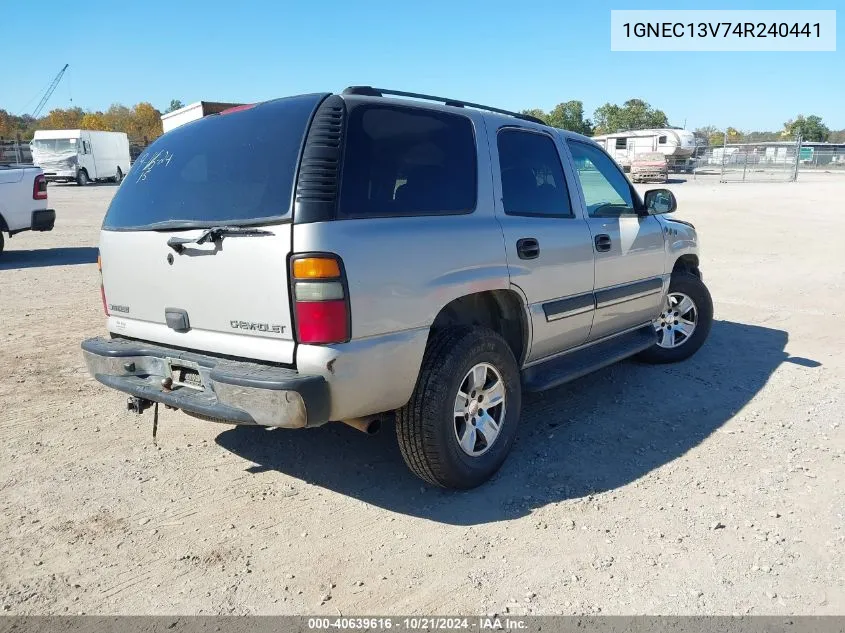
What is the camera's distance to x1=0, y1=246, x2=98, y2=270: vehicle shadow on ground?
34.0ft

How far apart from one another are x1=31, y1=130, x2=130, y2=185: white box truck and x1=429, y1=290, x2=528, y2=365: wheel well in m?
32.9

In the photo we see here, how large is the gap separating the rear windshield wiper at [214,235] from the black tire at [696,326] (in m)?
3.76

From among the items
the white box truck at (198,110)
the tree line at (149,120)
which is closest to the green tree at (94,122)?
the tree line at (149,120)

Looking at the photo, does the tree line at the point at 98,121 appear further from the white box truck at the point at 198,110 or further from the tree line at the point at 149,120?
the white box truck at the point at 198,110

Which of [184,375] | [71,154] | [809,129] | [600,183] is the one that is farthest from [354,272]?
[809,129]

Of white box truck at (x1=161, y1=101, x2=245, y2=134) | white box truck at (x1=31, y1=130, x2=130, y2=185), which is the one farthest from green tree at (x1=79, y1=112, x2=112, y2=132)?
white box truck at (x1=161, y1=101, x2=245, y2=134)

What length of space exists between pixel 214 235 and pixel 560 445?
2387 millimetres

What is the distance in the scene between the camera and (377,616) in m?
2.47

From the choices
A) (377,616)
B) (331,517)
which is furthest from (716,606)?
(331,517)

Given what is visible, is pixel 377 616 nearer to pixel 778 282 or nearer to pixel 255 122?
pixel 255 122

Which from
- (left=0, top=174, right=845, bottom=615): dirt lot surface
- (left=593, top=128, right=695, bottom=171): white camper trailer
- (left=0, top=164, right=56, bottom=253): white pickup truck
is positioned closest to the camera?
(left=0, top=174, right=845, bottom=615): dirt lot surface

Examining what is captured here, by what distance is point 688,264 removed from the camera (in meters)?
5.63

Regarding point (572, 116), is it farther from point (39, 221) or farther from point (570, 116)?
point (39, 221)

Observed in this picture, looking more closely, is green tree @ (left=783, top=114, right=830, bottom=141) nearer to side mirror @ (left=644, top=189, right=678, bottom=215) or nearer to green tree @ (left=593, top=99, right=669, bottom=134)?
green tree @ (left=593, top=99, right=669, bottom=134)
